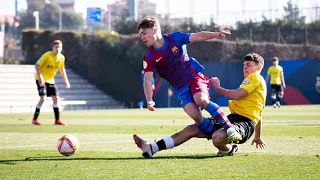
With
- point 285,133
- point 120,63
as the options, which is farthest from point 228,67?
point 285,133

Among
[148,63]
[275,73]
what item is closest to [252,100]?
[148,63]

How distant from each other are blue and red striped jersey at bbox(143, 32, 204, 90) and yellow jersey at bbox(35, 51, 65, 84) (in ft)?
29.9

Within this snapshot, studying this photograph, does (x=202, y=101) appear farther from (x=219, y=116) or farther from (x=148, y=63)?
(x=148, y=63)

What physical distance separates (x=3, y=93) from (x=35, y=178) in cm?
3056

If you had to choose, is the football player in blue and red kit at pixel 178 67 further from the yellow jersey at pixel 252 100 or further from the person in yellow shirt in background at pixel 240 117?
the yellow jersey at pixel 252 100

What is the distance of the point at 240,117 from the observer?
9508 mm

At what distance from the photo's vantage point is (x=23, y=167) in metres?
8.52

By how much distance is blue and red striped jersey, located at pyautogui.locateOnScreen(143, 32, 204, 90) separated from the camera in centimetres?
958

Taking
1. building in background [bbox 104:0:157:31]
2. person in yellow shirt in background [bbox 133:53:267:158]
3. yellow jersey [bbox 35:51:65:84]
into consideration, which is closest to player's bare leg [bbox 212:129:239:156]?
person in yellow shirt in background [bbox 133:53:267:158]

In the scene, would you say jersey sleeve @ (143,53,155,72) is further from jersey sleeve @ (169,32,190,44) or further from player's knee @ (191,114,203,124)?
player's knee @ (191,114,203,124)

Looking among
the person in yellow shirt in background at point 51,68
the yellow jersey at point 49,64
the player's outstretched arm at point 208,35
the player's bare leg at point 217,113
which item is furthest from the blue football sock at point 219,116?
the yellow jersey at point 49,64

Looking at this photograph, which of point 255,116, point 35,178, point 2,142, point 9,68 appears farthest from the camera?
point 9,68

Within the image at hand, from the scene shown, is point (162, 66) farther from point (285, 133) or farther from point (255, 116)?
point (285, 133)

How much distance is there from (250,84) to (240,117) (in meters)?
0.46
